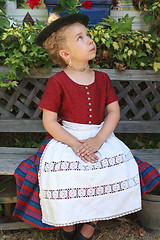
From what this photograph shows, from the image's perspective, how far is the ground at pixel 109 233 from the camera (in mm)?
2207

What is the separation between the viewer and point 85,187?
5.66 ft

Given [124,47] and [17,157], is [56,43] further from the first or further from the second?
[17,157]

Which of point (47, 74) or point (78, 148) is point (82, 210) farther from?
point (47, 74)

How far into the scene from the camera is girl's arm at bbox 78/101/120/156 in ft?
6.06

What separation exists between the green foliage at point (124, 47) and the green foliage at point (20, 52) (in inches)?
19.8

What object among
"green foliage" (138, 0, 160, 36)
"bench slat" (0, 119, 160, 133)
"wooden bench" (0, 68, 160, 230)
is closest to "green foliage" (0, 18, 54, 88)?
"wooden bench" (0, 68, 160, 230)

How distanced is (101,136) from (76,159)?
0.27m

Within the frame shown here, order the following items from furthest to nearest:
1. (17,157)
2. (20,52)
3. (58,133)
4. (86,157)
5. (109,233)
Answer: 1. (20,52)
2. (17,157)
3. (109,233)
4. (58,133)
5. (86,157)

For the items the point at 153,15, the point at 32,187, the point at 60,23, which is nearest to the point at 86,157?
the point at 32,187

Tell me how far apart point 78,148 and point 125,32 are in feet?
4.37

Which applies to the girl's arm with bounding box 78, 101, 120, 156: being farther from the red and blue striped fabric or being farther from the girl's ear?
the girl's ear

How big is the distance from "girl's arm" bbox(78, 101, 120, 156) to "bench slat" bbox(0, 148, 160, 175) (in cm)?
53

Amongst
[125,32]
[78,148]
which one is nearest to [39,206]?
[78,148]

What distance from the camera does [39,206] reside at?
1.88 meters
